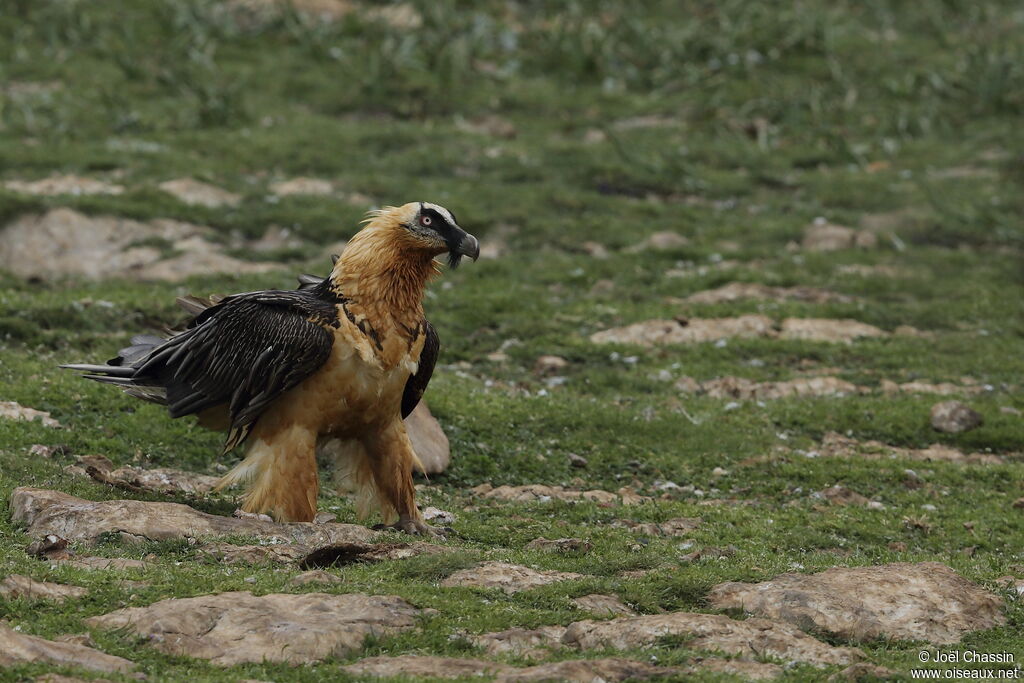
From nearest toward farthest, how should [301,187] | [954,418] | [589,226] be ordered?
[954,418], [589,226], [301,187]

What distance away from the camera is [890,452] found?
14203 mm

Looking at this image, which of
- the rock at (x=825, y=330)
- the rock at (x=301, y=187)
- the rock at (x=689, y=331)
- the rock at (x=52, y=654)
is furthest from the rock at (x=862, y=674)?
the rock at (x=301, y=187)

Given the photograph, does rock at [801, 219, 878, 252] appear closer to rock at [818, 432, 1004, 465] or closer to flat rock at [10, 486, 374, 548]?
rock at [818, 432, 1004, 465]

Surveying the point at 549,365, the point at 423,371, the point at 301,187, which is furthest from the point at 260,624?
the point at 301,187

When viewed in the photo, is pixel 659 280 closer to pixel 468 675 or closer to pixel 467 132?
pixel 467 132

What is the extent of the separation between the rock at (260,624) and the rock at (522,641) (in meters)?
0.44

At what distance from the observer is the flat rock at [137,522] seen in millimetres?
9555

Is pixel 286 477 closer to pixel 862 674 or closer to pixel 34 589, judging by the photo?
pixel 34 589

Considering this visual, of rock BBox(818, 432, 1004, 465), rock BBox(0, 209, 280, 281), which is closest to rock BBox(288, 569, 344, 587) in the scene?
rock BBox(818, 432, 1004, 465)

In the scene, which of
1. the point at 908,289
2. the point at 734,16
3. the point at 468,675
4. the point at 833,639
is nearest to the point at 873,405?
the point at 908,289

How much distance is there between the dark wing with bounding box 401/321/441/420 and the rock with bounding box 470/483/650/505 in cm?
151

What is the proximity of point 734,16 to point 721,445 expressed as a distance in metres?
19.6

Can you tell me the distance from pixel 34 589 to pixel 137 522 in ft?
4.97

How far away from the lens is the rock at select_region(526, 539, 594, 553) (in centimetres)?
1045
